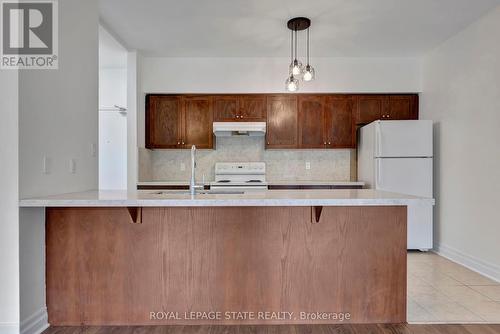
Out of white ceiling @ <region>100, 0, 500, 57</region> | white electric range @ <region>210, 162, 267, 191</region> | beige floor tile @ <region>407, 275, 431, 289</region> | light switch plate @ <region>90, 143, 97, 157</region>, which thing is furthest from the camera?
white electric range @ <region>210, 162, 267, 191</region>

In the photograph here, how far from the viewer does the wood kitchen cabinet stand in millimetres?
4434

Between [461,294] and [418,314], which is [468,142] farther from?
[418,314]

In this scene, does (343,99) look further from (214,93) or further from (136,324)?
(136,324)

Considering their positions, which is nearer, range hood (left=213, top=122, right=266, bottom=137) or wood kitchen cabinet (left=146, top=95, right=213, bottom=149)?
range hood (left=213, top=122, right=266, bottom=137)

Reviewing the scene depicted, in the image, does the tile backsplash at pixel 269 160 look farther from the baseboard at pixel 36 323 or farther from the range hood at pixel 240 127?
the baseboard at pixel 36 323

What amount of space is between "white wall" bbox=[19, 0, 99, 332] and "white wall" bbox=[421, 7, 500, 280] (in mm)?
3774

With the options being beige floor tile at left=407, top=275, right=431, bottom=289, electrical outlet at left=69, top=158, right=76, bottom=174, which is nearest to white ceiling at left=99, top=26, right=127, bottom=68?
electrical outlet at left=69, top=158, right=76, bottom=174

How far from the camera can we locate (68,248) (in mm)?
2082

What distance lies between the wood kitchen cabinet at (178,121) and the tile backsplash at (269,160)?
0.32 meters

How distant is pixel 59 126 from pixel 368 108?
385 centimetres

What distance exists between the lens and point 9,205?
5.85 ft

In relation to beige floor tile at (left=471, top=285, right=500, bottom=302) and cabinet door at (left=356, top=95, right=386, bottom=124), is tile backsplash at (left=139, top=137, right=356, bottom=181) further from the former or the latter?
beige floor tile at (left=471, top=285, right=500, bottom=302)

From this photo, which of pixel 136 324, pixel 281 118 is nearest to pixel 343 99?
pixel 281 118

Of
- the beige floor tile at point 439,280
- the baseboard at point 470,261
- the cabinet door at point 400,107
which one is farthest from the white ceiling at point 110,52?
the baseboard at point 470,261
